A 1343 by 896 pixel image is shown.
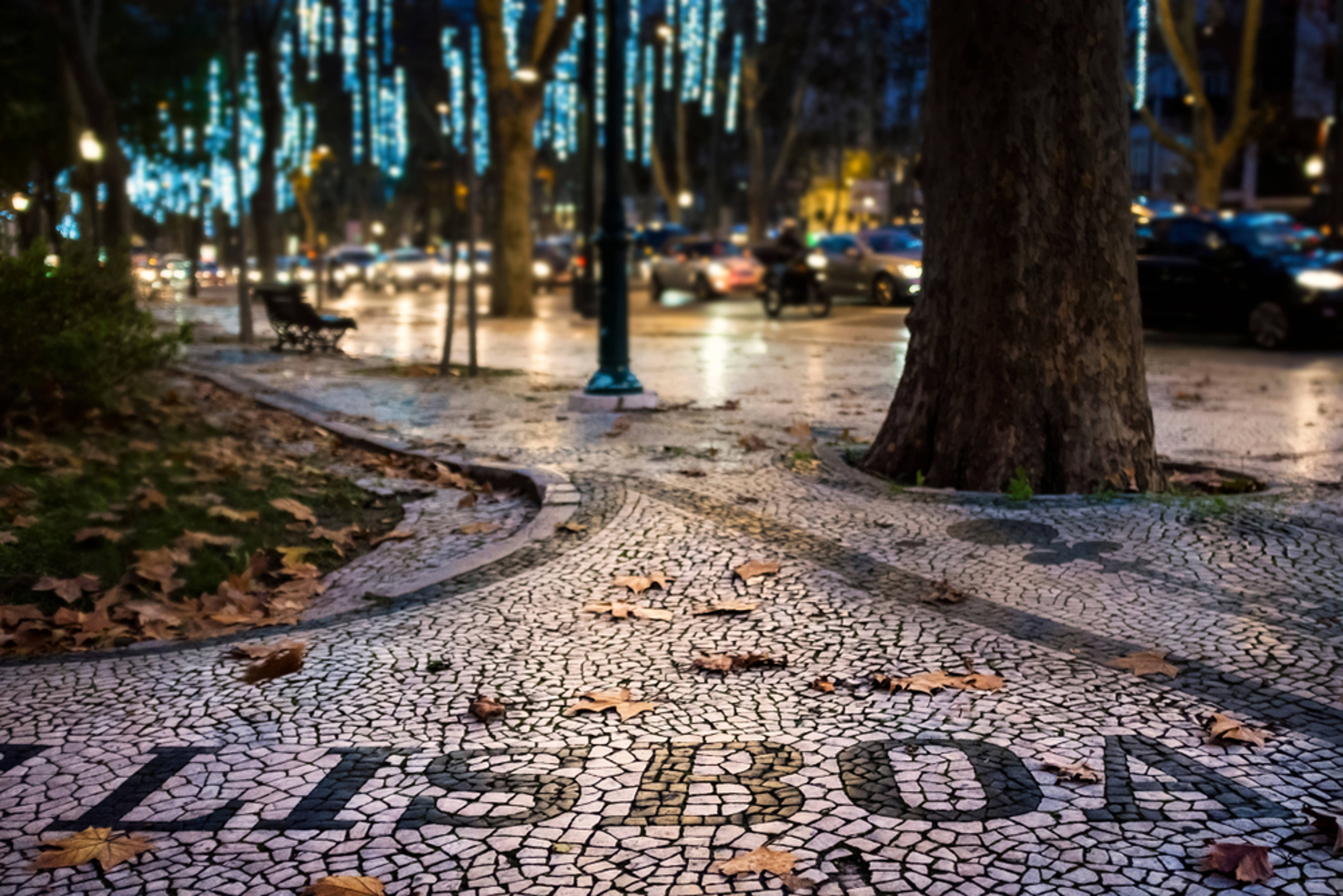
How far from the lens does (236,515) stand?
7547 mm

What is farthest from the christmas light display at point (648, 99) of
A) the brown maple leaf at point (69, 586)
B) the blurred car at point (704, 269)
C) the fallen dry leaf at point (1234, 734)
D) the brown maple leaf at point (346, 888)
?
the brown maple leaf at point (346, 888)

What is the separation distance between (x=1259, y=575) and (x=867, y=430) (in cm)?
510

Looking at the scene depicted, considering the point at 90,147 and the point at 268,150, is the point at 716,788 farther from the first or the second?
the point at 268,150

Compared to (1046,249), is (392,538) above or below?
below

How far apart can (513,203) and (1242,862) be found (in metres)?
26.8

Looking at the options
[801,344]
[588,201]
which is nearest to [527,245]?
[588,201]

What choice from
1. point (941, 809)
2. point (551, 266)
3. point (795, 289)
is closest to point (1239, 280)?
point (795, 289)

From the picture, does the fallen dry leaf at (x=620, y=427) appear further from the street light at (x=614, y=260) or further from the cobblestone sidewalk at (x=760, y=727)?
the cobblestone sidewalk at (x=760, y=727)

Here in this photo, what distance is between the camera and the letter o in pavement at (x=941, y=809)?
12.2ft

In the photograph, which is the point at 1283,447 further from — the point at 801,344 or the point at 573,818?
the point at 801,344

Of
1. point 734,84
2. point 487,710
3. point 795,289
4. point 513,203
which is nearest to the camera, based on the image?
point 487,710

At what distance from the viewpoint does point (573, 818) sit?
371 cm

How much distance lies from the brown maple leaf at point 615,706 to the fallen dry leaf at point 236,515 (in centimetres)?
342

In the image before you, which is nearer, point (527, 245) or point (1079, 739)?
point (1079, 739)
